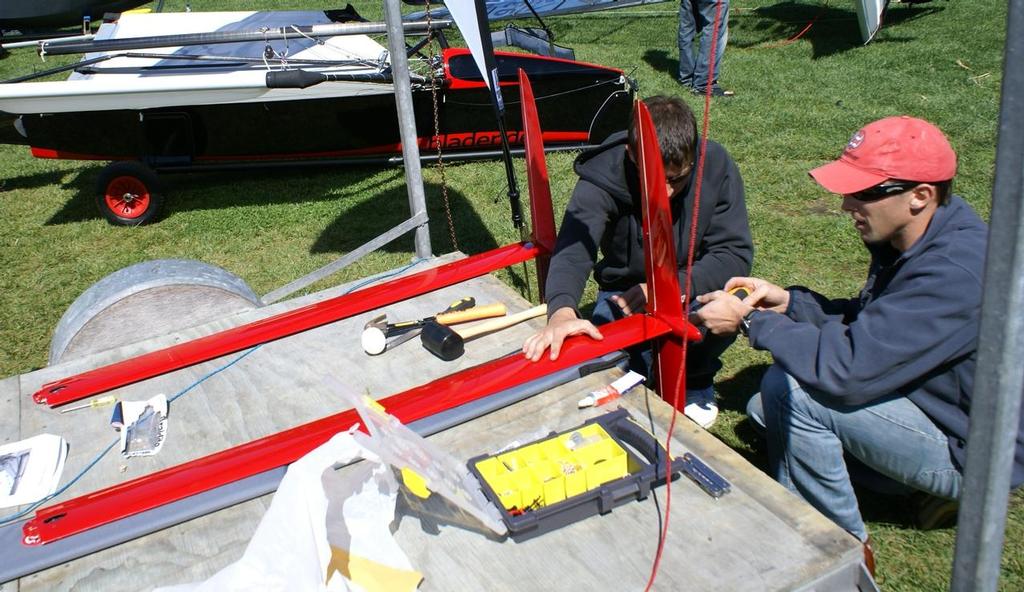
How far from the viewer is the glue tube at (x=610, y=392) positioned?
2332 mm

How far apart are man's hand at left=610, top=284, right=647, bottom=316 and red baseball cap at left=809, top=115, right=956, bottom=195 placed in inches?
38.3

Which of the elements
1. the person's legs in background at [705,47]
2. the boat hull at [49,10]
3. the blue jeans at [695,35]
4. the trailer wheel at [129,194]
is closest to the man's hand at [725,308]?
the trailer wheel at [129,194]

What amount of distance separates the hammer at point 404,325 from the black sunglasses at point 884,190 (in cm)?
137

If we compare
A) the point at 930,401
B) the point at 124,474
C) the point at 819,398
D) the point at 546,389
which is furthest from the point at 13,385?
the point at 930,401

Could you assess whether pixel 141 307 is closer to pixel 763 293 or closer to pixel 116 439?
pixel 116 439

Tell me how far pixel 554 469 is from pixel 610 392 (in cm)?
49

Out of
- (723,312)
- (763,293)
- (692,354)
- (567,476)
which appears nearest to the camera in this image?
(567,476)

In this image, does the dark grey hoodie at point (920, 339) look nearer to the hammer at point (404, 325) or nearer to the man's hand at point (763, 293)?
the man's hand at point (763, 293)

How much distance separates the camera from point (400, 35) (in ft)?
11.3

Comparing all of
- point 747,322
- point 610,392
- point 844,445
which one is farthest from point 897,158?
point 610,392

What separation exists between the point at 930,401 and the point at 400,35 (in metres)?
2.53

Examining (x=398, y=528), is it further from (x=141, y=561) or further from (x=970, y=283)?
(x=970, y=283)

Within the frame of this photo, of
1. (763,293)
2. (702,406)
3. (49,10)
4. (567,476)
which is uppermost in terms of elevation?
(49,10)

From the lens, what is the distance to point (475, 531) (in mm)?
1892
